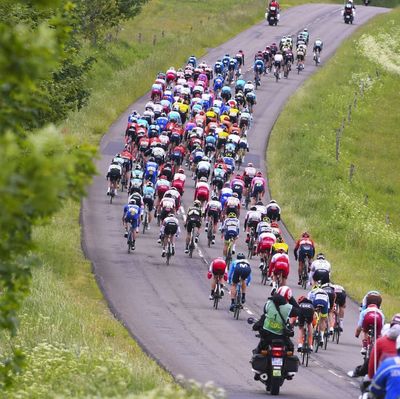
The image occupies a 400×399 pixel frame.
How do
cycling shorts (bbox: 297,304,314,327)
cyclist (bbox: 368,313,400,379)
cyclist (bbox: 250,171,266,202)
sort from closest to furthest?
cyclist (bbox: 368,313,400,379) → cycling shorts (bbox: 297,304,314,327) → cyclist (bbox: 250,171,266,202)

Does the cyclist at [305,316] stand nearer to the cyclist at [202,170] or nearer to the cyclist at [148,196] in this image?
the cyclist at [148,196]

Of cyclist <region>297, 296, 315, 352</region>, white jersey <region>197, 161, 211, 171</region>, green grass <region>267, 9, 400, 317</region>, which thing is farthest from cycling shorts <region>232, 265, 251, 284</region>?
white jersey <region>197, 161, 211, 171</region>

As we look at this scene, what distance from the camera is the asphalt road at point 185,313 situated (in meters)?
23.0

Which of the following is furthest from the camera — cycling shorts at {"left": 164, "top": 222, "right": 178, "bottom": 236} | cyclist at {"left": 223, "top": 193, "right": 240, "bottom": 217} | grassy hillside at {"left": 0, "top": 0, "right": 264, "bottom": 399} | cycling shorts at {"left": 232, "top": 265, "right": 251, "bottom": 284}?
cyclist at {"left": 223, "top": 193, "right": 240, "bottom": 217}

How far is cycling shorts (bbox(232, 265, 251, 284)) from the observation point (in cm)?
2909

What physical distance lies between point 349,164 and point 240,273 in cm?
3016

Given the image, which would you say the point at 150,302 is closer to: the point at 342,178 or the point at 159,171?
the point at 159,171

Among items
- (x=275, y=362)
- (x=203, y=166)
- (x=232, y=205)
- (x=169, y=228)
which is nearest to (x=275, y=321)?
(x=275, y=362)

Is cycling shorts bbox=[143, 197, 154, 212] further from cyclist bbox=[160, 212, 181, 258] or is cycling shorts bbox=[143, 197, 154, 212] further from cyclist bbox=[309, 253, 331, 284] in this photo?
cyclist bbox=[309, 253, 331, 284]

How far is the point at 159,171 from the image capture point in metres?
44.7

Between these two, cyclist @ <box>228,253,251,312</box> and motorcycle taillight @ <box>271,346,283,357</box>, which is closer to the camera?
motorcycle taillight @ <box>271,346,283,357</box>

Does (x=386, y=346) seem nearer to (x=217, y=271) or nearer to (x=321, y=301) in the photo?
(x=321, y=301)

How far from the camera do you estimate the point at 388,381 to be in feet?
44.1

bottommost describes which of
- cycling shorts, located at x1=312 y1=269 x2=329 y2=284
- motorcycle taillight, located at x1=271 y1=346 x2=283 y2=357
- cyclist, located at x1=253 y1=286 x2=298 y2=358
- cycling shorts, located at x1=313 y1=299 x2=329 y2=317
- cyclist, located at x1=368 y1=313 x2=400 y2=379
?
cycling shorts, located at x1=312 y1=269 x2=329 y2=284
